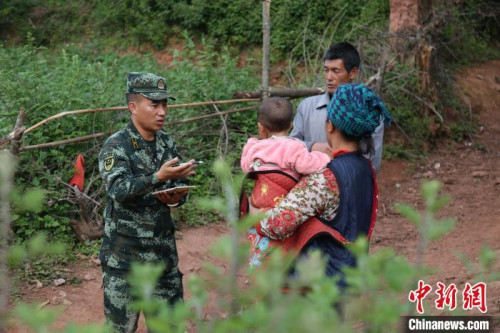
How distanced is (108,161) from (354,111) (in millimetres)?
1249

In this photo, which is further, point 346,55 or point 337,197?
point 346,55

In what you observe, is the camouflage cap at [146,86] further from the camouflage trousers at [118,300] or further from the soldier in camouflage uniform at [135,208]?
the camouflage trousers at [118,300]

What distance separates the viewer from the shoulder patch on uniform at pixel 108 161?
314 cm

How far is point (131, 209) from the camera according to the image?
325 cm

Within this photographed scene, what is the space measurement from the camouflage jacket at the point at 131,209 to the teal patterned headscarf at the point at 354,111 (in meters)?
1.01

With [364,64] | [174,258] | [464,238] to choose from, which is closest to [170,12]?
[364,64]

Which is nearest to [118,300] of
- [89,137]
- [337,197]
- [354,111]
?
[337,197]

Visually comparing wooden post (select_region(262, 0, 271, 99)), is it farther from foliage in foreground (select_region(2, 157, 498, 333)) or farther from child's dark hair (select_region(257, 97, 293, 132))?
foliage in foreground (select_region(2, 157, 498, 333))

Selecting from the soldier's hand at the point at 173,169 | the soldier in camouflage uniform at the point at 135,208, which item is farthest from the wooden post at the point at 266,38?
the soldier's hand at the point at 173,169

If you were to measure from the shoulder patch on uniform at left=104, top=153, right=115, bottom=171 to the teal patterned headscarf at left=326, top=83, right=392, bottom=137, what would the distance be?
3.64ft

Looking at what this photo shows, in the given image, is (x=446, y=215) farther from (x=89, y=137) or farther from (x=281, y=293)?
(x=281, y=293)

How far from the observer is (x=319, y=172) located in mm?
2609

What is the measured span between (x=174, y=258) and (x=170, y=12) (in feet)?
30.8

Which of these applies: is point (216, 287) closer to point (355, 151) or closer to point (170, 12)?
point (355, 151)
